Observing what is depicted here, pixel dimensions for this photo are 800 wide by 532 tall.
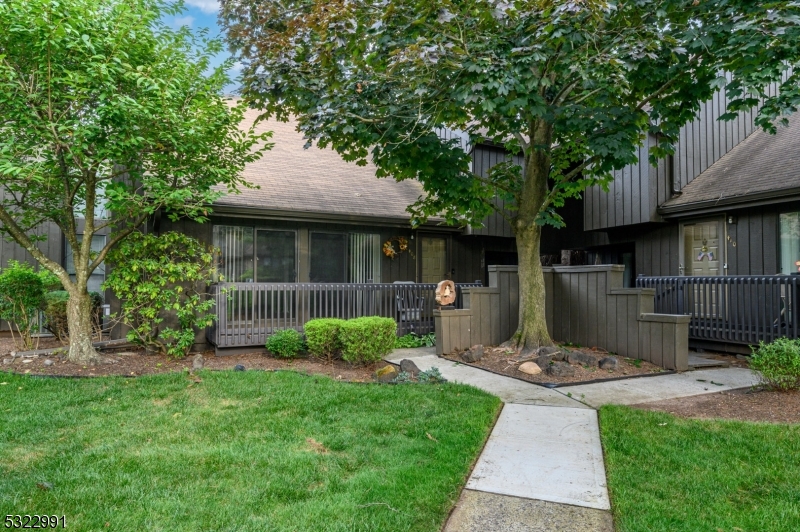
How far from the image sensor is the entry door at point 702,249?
9.12 meters

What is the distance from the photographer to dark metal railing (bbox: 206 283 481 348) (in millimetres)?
7426

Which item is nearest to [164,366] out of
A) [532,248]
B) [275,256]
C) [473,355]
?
[275,256]

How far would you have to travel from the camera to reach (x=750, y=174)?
886 cm

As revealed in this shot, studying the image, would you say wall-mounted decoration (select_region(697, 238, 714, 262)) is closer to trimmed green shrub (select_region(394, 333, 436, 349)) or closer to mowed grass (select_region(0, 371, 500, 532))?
trimmed green shrub (select_region(394, 333, 436, 349))

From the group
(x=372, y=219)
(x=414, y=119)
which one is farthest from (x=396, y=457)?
(x=372, y=219)

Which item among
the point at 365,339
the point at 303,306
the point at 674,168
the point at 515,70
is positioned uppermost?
the point at 674,168

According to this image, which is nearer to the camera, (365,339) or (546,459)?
(546,459)

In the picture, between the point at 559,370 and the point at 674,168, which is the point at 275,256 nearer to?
the point at 559,370

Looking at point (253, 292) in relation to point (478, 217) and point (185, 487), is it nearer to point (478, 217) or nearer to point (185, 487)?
point (478, 217)

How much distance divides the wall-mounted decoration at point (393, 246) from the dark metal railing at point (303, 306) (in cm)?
136

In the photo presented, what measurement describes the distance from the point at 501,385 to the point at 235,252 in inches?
217

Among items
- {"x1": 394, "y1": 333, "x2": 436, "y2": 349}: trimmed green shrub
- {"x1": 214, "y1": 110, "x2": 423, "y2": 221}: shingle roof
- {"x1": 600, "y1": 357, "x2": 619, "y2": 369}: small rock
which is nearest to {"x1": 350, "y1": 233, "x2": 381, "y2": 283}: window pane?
{"x1": 214, "y1": 110, "x2": 423, "y2": 221}: shingle roof

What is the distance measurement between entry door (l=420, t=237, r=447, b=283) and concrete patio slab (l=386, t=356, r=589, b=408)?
3.99 meters

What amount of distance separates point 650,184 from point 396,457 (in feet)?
28.6
